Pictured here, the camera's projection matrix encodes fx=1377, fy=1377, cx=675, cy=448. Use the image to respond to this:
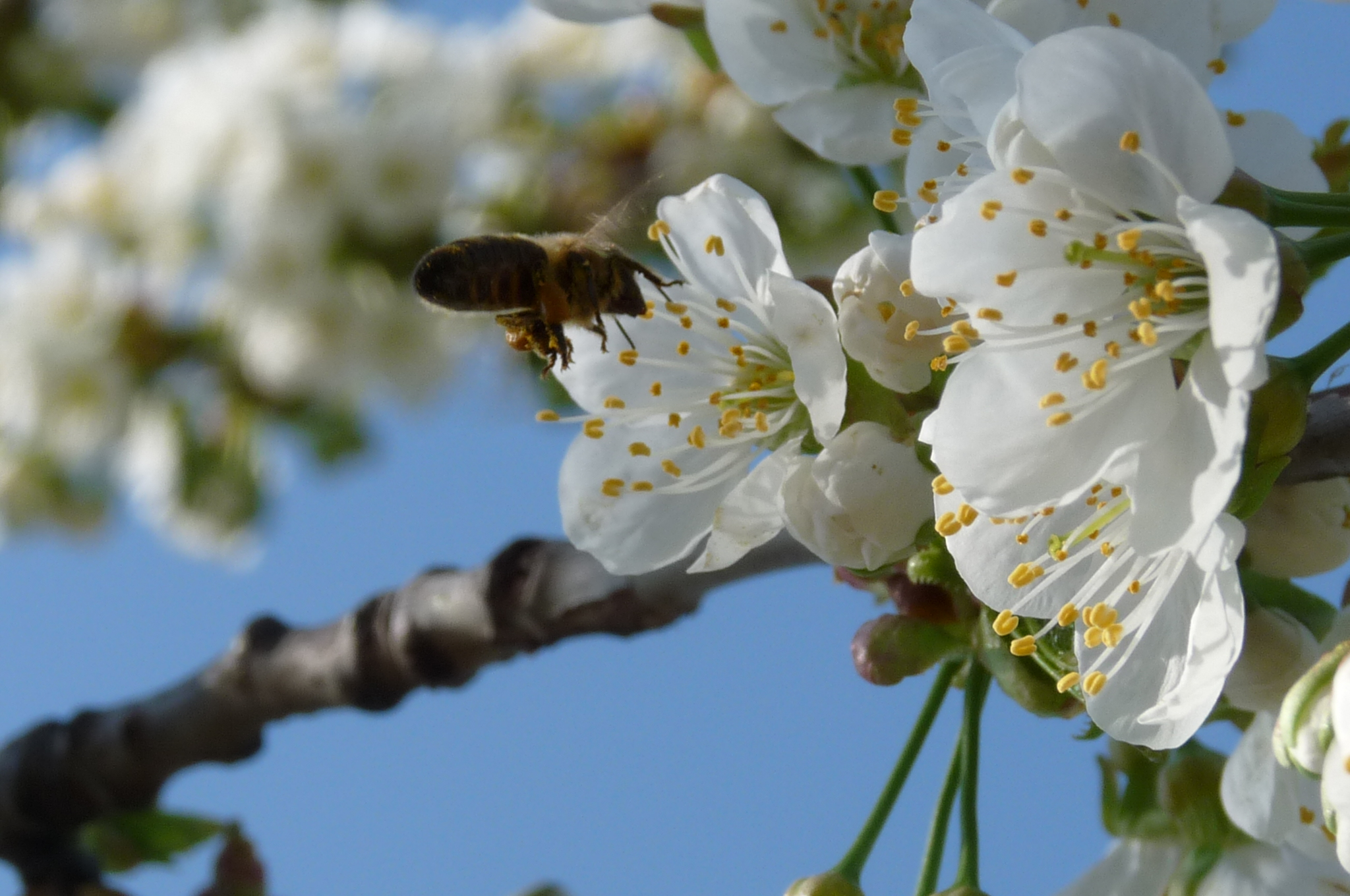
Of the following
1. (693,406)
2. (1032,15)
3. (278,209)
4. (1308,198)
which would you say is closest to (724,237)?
(693,406)

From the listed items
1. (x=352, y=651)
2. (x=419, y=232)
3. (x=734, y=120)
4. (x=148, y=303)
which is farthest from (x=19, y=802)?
(x=734, y=120)

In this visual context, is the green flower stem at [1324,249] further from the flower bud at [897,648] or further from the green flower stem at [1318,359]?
the flower bud at [897,648]

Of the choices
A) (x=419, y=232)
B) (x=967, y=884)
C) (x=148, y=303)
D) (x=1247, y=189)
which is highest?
(x=148, y=303)

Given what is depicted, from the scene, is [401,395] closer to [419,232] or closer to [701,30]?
[419,232]

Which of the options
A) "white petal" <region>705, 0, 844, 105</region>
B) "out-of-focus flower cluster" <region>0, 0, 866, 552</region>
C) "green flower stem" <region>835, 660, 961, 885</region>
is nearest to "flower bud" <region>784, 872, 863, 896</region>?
"green flower stem" <region>835, 660, 961, 885</region>

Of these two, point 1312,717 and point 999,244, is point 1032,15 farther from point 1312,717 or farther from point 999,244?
point 1312,717
